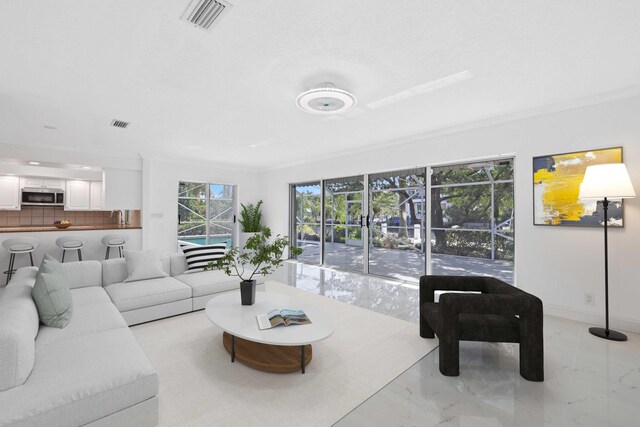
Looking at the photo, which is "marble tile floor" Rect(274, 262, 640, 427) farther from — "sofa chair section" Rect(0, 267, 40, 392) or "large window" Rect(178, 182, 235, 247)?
"large window" Rect(178, 182, 235, 247)

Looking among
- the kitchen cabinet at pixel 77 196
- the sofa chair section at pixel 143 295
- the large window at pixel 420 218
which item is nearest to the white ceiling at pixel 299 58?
the large window at pixel 420 218

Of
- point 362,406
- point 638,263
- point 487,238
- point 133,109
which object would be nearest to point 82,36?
point 133,109

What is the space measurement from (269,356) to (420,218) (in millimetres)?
4307

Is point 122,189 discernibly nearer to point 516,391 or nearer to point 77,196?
point 77,196

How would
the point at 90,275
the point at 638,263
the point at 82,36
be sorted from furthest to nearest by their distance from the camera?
1. the point at 90,275
2. the point at 638,263
3. the point at 82,36

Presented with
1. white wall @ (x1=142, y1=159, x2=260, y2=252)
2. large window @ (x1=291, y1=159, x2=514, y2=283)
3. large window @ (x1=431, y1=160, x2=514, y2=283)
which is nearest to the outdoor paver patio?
large window @ (x1=291, y1=159, x2=514, y2=283)

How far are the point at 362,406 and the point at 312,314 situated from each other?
867 mm

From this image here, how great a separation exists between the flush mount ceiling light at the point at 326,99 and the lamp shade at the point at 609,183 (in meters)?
2.64

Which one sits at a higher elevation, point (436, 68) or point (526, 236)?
point (436, 68)

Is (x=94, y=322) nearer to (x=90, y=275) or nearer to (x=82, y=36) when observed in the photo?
(x=90, y=275)

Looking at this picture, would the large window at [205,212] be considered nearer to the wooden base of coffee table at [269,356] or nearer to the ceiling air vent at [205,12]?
the wooden base of coffee table at [269,356]

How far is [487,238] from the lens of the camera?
6.52 metres

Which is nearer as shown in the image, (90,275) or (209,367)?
(209,367)

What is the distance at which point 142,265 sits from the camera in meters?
3.72
